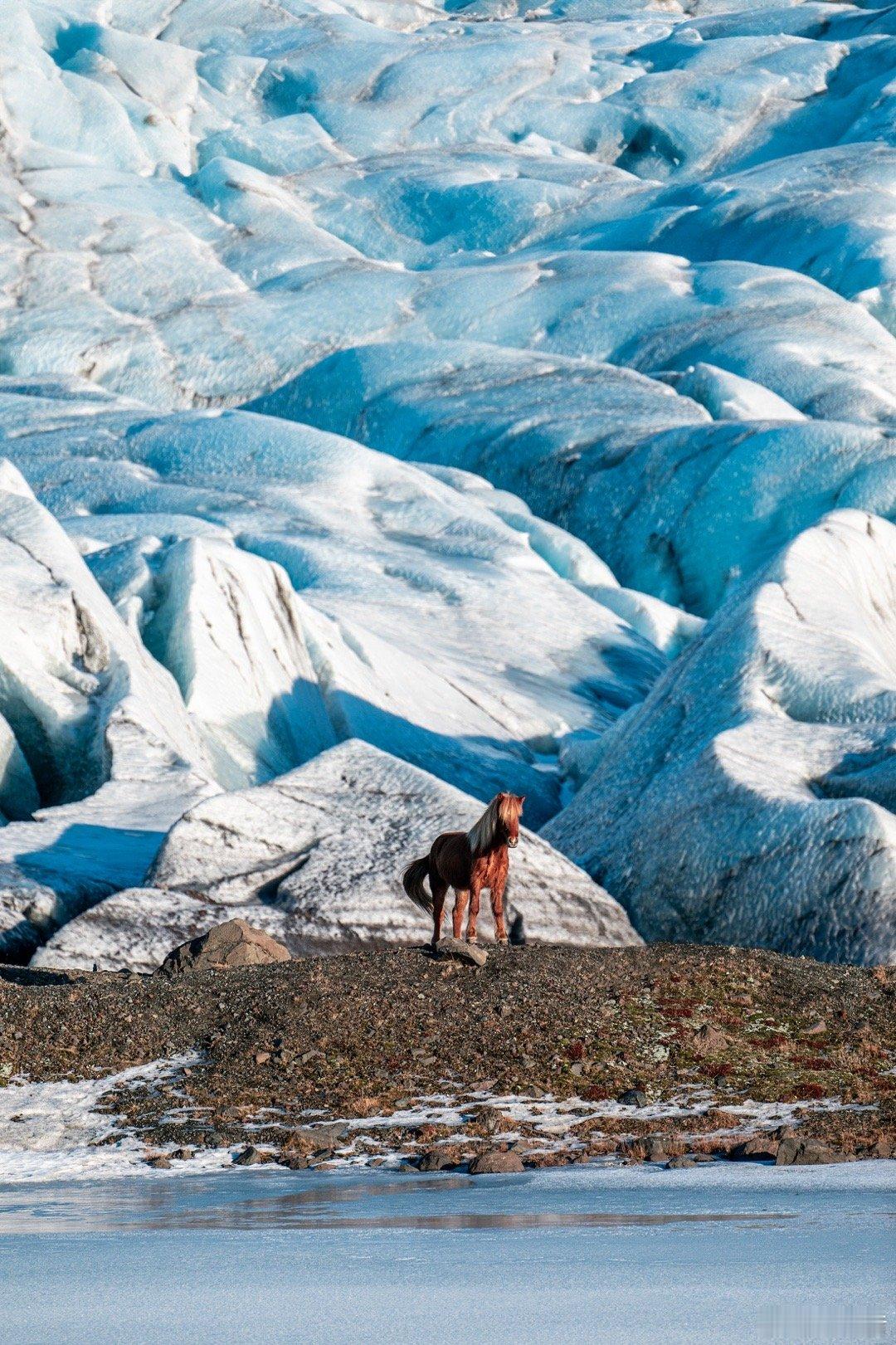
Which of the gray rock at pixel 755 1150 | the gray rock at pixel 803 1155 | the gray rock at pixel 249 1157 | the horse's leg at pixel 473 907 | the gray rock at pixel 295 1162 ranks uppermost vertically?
the gray rock at pixel 803 1155

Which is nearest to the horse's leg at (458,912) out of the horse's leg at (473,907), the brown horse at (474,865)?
the brown horse at (474,865)

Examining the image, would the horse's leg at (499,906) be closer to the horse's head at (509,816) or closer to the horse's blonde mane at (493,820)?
the horse's blonde mane at (493,820)

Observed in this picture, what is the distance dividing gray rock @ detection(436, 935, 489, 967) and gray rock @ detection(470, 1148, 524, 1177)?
3.26 metres

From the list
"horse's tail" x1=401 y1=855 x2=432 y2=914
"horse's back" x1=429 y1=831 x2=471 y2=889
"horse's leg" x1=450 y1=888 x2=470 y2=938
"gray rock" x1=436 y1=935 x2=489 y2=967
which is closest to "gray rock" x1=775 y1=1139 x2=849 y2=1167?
"gray rock" x1=436 y1=935 x2=489 y2=967

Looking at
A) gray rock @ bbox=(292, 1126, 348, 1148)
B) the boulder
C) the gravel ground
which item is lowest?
the boulder

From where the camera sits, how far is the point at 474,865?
10.6 meters

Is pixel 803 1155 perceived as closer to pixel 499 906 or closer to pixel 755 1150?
pixel 755 1150

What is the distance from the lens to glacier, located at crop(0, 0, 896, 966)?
14.8 m

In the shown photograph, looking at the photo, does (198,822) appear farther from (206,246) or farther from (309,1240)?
(206,246)

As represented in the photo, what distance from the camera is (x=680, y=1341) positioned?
3795 millimetres

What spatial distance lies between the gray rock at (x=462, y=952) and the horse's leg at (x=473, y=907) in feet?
1.41

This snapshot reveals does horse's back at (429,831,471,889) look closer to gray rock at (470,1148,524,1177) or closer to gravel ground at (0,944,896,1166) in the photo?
gravel ground at (0,944,896,1166)

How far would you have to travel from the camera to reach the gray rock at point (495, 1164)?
643 centimetres

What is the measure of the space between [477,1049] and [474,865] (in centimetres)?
223
